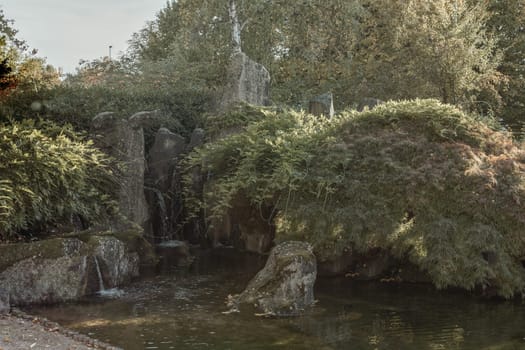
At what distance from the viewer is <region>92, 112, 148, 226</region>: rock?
41.8ft

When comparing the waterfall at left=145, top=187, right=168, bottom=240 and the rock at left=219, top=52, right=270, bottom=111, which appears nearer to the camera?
the waterfall at left=145, top=187, right=168, bottom=240

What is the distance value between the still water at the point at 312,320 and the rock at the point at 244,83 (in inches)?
255

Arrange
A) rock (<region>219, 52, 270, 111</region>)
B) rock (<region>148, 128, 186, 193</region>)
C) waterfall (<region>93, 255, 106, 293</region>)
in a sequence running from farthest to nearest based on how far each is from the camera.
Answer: rock (<region>219, 52, 270, 111</region>) → rock (<region>148, 128, 186, 193</region>) → waterfall (<region>93, 255, 106, 293</region>)

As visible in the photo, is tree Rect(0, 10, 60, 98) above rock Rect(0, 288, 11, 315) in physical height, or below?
above

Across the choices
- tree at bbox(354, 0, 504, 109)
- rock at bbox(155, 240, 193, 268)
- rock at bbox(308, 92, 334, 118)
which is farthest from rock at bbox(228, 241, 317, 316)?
tree at bbox(354, 0, 504, 109)

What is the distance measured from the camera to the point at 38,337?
23.5 feet

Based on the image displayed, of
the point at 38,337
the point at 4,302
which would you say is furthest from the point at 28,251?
the point at 38,337

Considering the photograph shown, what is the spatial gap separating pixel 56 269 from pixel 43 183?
6.60 ft

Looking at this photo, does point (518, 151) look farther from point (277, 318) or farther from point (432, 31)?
point (432, 31)

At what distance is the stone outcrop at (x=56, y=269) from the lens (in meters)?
9.09

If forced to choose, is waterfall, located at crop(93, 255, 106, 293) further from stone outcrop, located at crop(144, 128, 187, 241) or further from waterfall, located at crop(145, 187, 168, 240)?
waterfall, located at crop(145, 187, 168, 240)

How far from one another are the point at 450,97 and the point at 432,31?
7.08ft

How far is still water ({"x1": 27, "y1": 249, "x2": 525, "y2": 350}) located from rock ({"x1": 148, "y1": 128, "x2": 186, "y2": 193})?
4265 mm

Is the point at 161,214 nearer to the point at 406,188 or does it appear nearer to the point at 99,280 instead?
the point at 99,280
